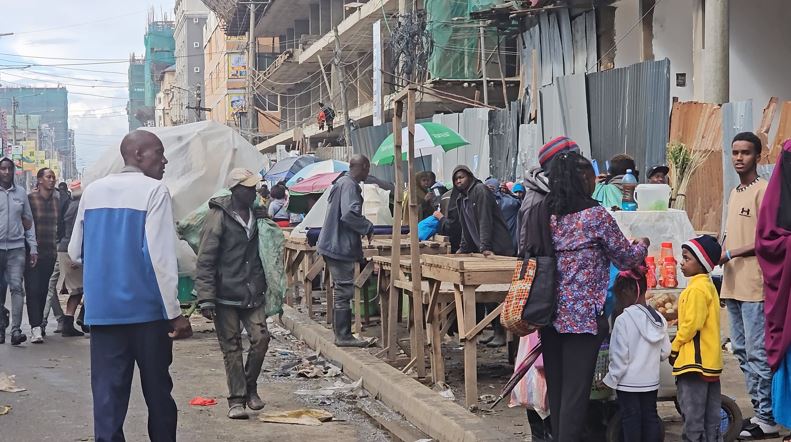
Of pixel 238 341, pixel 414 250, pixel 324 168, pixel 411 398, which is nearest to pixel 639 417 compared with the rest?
pixel 411 398

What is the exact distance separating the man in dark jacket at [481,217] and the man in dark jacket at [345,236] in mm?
1154

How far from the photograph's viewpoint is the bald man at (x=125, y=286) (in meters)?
5.78

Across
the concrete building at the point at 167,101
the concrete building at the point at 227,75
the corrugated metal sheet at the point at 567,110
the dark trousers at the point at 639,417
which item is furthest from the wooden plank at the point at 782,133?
the concrete building at the point at 167,101

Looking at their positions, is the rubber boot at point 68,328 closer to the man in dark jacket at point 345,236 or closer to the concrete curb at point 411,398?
the concrete curb at point 411,398

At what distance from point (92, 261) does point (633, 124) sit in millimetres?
10566

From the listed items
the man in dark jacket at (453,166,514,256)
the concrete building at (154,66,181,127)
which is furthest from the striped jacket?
the concrete building at (154,66,181,127)

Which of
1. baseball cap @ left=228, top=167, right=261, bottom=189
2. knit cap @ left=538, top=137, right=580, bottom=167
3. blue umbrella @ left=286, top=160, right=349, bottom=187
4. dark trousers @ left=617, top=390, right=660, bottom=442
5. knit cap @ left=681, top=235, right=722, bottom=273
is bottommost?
dark trousers @ left=617, top=390, right=660, bottom=442

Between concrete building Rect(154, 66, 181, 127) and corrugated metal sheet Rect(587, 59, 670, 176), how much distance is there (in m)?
89.5

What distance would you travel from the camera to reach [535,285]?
5805 mm

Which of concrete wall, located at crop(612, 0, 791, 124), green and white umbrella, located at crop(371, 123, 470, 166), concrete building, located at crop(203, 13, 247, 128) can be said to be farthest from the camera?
concrete building, located at crop(203, 13, 247, 128)

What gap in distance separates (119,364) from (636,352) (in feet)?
9.53

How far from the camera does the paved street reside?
26.0 ft

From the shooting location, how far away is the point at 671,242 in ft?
26.1

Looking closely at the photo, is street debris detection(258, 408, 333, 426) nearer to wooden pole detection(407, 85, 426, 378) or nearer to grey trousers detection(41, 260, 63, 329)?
wooden pole detection(407, 85, 426, 378)
